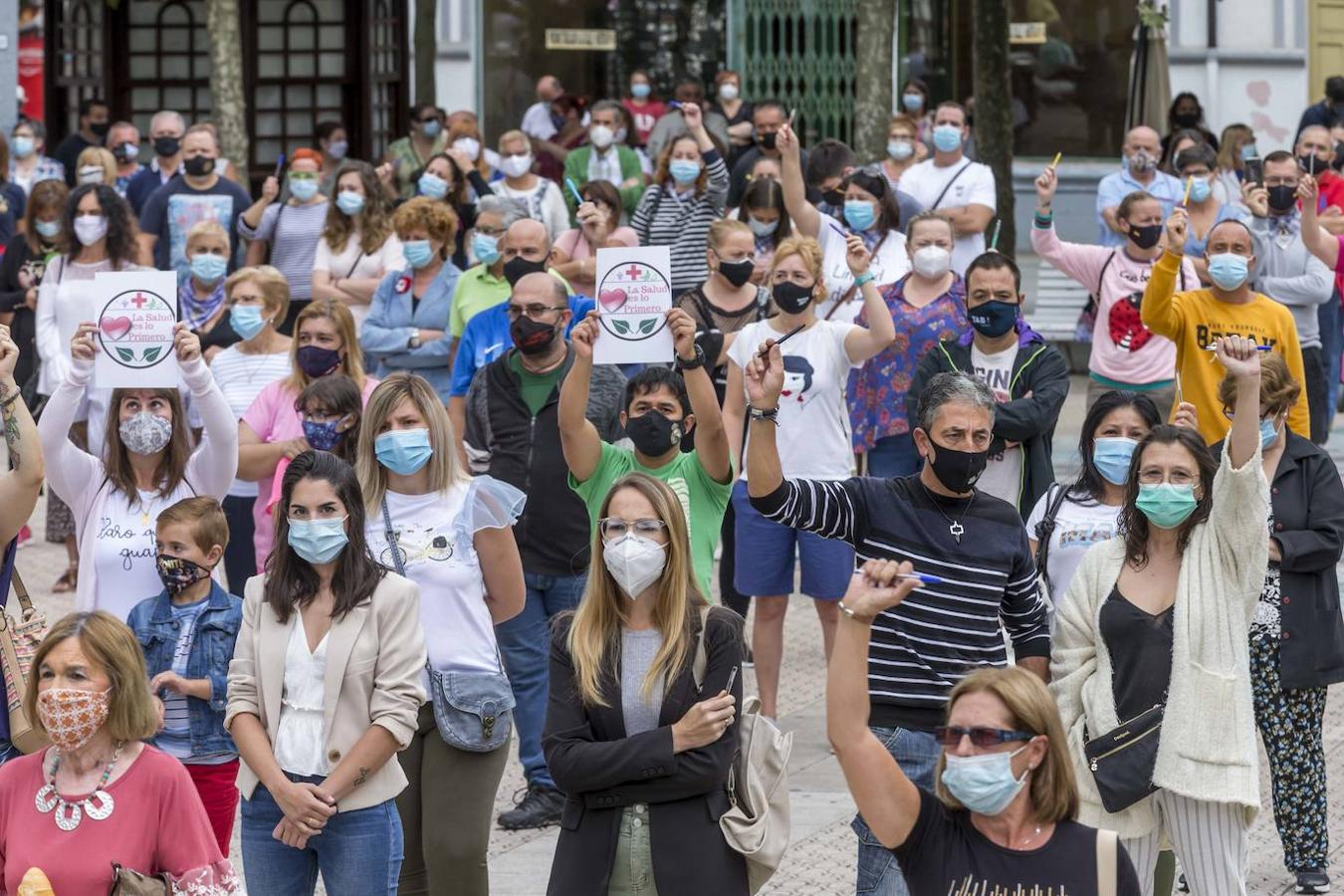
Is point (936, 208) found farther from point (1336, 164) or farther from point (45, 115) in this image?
point (45, 115)

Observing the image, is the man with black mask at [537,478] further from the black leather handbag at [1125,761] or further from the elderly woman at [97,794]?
the elderly woman at [97,794]

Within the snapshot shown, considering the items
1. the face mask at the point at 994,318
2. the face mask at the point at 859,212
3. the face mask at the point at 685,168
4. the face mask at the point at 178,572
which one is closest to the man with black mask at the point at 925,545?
the face mask at the point at 178,572

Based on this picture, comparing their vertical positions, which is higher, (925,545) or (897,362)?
(897,362)

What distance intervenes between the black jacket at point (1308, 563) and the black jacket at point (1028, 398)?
1.04 m

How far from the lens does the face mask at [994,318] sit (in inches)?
324

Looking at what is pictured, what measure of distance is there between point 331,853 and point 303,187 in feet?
25.0

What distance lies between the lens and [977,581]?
19.0 ft

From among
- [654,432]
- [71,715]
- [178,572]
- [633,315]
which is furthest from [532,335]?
[71,715]

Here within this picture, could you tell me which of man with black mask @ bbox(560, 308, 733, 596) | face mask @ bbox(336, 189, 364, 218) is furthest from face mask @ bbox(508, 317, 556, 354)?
face mask @ bbox(336, 189, 364, 218)

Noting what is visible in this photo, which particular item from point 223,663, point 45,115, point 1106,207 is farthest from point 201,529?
point 45,115

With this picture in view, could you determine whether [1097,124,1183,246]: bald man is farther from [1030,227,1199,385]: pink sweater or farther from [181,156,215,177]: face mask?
[181,156,215,177]: face mask

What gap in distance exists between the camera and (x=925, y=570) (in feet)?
19.0

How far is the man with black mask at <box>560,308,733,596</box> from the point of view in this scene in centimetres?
697

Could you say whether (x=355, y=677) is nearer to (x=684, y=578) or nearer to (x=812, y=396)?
(x=684, y=578)
